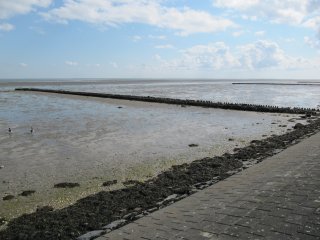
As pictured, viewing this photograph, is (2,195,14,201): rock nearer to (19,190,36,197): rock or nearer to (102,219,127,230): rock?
(19,190,36,197): rock

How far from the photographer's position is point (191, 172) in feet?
37.8

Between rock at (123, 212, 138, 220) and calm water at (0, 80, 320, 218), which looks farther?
calm water at (0, 80, 320, 218)

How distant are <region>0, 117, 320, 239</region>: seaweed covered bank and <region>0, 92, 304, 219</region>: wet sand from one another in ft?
2.22

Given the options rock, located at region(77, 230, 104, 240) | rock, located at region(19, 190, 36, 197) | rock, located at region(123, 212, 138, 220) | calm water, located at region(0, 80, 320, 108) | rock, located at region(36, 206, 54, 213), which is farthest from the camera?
calm water, located at region(0, 80, 320, 108)

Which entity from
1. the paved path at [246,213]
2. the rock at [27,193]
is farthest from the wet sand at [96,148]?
the paved path at [246,213]

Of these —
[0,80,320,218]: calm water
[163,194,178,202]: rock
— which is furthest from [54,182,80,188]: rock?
[163,194,178,202]: rock

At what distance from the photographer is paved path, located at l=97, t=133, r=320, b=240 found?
5539 mm

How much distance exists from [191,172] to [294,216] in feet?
18.9

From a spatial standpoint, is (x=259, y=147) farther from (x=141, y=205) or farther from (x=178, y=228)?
(x=178, y=228)

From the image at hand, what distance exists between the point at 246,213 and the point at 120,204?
339 cm

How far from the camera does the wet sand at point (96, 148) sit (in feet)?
34.7

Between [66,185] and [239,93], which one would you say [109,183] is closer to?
[66,185]

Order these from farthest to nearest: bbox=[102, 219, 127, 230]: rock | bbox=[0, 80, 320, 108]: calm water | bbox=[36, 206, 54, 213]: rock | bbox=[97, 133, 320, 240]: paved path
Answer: bbox=[0, 80, 320, 108]: calm water
bbox=[36, 206, 54, 213]: rock
bbox=[102, 219, 127, 230]: rock
bbox=[97, 133, 320, 240]: paved path

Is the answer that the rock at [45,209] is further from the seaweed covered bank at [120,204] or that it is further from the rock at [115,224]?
the rock at [115,224]
